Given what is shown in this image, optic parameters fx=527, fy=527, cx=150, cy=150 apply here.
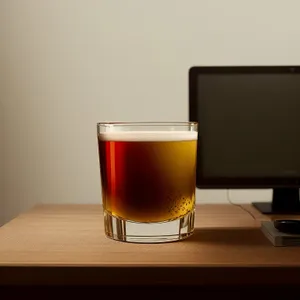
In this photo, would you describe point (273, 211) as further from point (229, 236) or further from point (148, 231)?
point (148, 231)

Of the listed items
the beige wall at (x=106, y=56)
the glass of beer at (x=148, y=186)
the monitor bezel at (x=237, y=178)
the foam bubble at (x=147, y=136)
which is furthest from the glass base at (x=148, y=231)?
the beige wall at (x=106, y=56)

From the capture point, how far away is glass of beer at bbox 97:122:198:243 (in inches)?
32.3

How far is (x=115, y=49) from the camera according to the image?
58.9 inches

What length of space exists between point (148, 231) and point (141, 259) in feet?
0.34

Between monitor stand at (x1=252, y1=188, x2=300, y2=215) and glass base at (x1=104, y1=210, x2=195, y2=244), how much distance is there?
1.20 ft

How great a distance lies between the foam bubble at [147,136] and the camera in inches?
32.3

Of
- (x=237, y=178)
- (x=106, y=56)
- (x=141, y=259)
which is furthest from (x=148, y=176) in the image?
(x=106, y=56)

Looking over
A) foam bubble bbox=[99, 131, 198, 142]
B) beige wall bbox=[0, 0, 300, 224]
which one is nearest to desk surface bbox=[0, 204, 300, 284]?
foam bubble bbox=[99, 131, 198, 142]

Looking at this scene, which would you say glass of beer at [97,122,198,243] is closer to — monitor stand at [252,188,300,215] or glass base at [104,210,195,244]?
glass base at [104,210,195,244]

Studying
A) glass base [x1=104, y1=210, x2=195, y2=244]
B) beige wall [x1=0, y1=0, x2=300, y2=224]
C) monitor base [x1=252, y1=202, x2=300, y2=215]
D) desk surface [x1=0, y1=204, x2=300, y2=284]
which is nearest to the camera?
desk surface [x1=0, y1=204, x2=300, y2=284]

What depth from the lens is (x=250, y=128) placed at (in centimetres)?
116

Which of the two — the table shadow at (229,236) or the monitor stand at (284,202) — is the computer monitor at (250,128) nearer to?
the monitor stand at (284,202)

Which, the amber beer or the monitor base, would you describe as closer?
the amber beer

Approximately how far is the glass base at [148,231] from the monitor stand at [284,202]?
365mm
